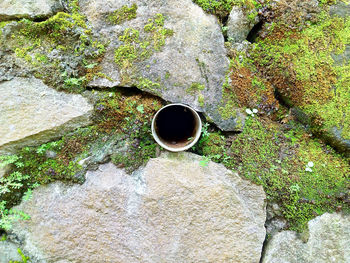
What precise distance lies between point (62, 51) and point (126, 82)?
0.83m

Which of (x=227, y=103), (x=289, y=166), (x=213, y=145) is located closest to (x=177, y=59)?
(x=227, y=103)

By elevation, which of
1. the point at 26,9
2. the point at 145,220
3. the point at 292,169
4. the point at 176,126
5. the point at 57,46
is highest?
the point at 26,9

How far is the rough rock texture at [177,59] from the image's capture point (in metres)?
2.85

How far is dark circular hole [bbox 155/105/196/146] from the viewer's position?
305 cm

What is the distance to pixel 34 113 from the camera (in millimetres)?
2709

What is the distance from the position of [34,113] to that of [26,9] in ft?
4.01

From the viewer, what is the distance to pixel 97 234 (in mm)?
2611

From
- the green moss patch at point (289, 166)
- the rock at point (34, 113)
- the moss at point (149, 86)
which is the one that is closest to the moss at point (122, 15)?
the moss at point (149, 86)

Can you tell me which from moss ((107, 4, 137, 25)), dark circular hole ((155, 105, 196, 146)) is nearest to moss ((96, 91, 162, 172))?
dark circular hole ((155, 105, 196, 146))

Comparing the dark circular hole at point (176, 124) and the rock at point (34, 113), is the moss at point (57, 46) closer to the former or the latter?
the rock at point (34, 113)

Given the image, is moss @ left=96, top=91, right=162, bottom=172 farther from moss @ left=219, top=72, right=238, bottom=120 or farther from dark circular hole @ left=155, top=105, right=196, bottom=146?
moss @ left=219, top=72, right=238, bottom=120

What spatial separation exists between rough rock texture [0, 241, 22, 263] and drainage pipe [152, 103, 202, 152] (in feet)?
6.34

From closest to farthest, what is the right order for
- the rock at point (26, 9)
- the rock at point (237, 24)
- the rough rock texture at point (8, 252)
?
the rough rock texture at point (8, 252) < the rock at point (26, 9) < the rock at point (237, 24)

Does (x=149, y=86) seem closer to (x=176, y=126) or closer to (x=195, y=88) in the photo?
(x=195, y=88)
